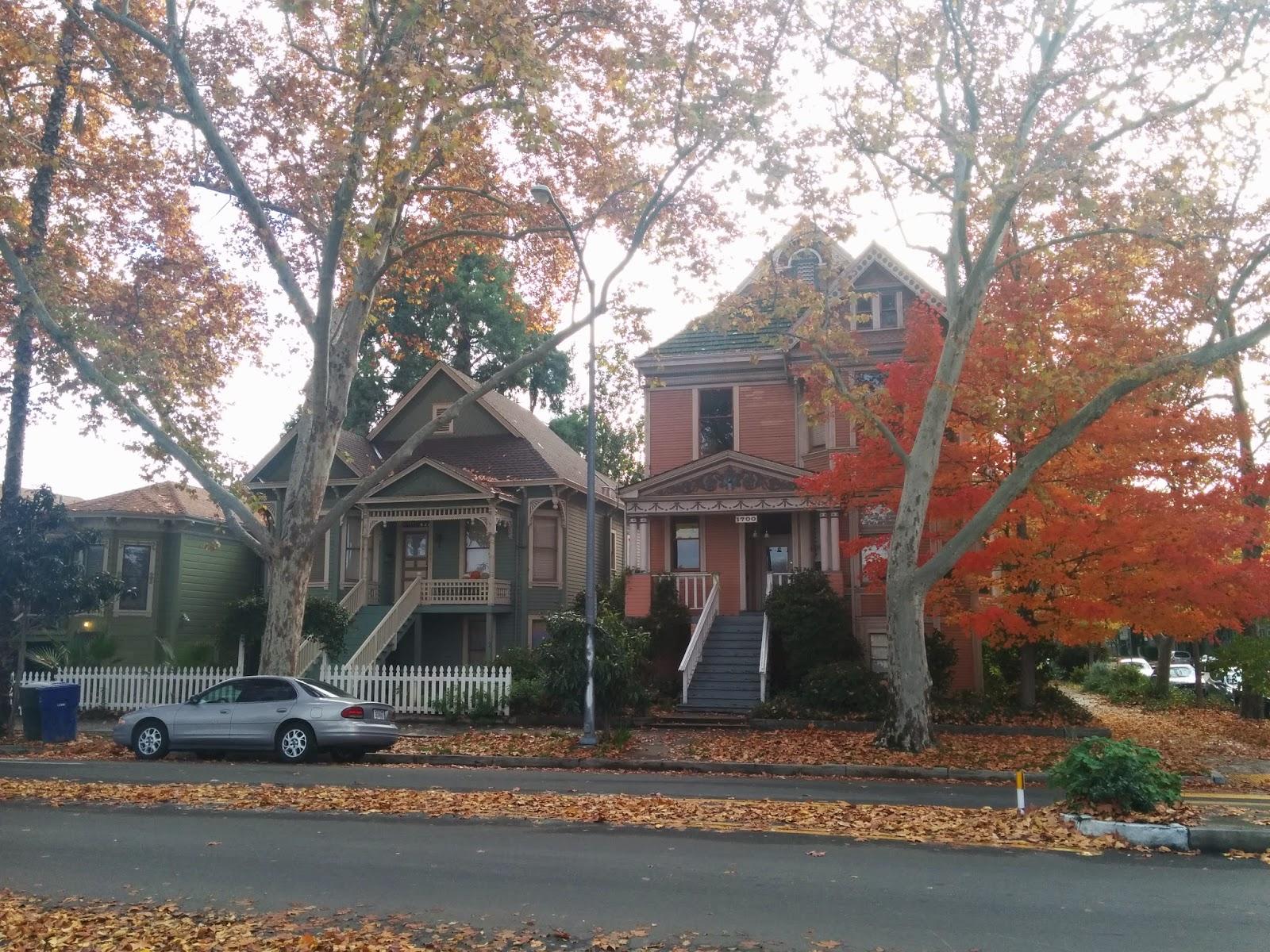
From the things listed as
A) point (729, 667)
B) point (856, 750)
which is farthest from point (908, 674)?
point (729, 667)

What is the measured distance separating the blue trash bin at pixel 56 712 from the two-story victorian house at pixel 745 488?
40.2 ft

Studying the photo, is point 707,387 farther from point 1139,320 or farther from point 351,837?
point 351,837

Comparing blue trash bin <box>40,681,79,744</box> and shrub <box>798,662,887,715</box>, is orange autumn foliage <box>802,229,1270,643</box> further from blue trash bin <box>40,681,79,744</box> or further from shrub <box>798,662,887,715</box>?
blue trash bin <box>40,681,79,744</box>

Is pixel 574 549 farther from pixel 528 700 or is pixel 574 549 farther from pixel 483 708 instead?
pixel 483 708

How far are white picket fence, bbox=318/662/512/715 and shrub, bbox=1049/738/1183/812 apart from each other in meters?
14.0

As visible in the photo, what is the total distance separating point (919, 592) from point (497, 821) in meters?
8.61

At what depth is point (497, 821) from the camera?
34.6 ft

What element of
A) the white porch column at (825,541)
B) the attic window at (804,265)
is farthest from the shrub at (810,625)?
the attic window at (804,265)

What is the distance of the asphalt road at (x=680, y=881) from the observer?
6535 millimetres

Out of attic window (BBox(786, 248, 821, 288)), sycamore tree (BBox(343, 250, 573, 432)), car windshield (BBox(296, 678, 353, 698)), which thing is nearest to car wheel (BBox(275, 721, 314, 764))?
car windshield (BBox(296, 678, 353, 698))

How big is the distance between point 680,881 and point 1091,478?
545 inches

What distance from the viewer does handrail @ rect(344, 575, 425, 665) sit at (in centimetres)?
2616

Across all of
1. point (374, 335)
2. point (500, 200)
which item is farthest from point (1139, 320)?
point (374, 335)

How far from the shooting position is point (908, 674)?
16.7 m
